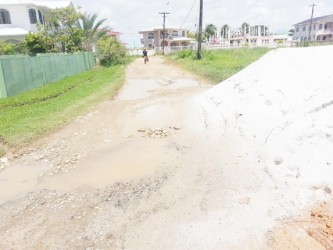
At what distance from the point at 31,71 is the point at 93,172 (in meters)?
12.1

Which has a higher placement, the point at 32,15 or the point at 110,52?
the point at 32,15

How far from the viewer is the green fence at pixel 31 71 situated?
13.2 m

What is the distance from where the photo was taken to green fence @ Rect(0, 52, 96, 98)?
13156 mm

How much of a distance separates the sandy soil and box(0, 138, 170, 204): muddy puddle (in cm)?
2

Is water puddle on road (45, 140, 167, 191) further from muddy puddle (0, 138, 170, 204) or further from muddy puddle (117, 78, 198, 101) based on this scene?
muddy puddle (117, 78, 198, 101)

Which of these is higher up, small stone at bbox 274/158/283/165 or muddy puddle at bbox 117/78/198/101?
small stone at bbox 274/158/283/165

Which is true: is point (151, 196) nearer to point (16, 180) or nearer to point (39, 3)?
point (16, 180)

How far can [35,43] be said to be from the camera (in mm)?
25141

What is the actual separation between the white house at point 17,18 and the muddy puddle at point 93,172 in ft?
87.5

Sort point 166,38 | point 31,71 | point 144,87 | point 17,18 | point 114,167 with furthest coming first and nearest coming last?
point 166,38 < point 17,18 < point 31,71 < point 144,87 < point 114,167

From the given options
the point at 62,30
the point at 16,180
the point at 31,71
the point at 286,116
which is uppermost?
the point at 62,30

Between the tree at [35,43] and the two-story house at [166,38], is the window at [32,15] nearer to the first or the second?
the tree at [35,43]

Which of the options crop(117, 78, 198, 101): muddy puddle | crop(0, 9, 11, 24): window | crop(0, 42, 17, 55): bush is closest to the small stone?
crop(117, 78, 198, 101): muddy puddle

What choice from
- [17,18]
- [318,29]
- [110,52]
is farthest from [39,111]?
[318,29]
